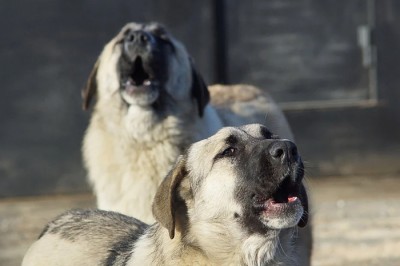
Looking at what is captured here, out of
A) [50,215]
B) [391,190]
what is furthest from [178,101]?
[391,190]

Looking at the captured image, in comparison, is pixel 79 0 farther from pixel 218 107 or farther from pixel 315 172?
pixel 218 107

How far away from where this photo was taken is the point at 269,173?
5867 mm

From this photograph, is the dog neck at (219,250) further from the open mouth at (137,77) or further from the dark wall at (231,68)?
the dark wall at (231,68)

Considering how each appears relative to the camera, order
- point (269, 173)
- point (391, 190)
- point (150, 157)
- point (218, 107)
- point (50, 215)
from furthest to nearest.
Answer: point (391, 190) → point (50, 215) → point (218, 107) → point (150, 157) → point (269, 173)

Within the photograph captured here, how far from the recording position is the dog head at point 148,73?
8.58m

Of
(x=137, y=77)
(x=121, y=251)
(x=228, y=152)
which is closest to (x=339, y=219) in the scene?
(x=137, y=77)

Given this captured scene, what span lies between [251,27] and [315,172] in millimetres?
1872

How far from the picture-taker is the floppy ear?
6.02 m

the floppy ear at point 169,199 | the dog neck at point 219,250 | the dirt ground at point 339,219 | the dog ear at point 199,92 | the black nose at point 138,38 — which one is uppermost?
the black nose at point 138,38

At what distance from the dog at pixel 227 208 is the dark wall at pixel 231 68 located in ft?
24.1

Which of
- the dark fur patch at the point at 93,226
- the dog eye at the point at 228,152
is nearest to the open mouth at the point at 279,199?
the dog eye at the point at 228,152

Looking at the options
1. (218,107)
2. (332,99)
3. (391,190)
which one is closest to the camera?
Answer: (218,107)

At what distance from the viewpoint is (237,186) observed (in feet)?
19.6

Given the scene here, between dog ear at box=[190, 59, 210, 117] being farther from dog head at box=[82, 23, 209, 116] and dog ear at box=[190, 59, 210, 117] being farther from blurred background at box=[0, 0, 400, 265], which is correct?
blurred background at box=[0, 0, 400, 265]
